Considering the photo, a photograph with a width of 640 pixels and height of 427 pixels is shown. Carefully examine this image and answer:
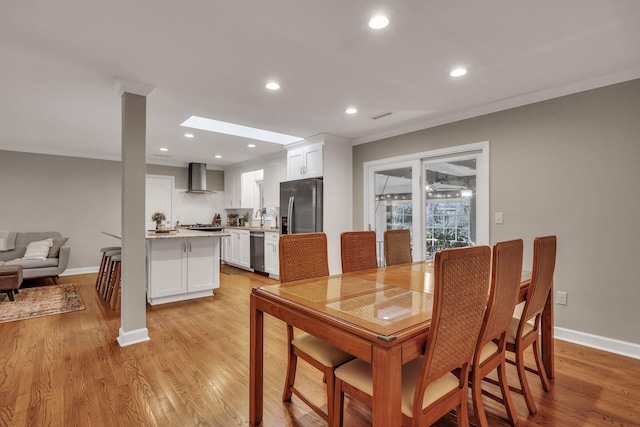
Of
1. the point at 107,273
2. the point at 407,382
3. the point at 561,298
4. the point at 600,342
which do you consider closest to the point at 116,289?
the point at 107,273

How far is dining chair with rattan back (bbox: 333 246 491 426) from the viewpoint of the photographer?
116 cm

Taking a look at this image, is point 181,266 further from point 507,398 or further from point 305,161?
point 507,398

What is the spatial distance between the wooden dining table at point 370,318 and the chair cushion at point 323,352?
0.24m

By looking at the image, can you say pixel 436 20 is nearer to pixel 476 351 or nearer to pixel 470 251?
pixel 470 251

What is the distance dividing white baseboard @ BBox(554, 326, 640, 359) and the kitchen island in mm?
4064

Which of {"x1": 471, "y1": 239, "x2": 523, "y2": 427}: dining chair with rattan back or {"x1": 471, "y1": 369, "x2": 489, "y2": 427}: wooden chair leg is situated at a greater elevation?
{"x1": 471, "y1": 239, "x2": 523, "y2": 427}: dining chair with rattan back

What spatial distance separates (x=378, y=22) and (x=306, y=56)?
2.06 ft

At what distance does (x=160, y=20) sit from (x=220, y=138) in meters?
2.96

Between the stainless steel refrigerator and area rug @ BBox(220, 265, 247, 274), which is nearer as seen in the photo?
the stainless steel refrigerator

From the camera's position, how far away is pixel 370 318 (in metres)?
1.29

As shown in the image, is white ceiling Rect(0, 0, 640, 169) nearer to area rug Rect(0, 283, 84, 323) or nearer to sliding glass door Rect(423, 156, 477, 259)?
sliding glass door Rect(423, 156, 477, 259)

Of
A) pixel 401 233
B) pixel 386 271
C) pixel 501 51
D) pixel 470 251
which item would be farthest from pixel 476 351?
pixel 501 51

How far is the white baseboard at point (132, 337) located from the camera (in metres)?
2.81

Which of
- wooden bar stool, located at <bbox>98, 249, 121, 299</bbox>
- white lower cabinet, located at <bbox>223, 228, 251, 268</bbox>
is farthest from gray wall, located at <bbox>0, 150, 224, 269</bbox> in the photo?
white lower cabinet, located at <bbox>223, 228, 251, 268</bbox>
